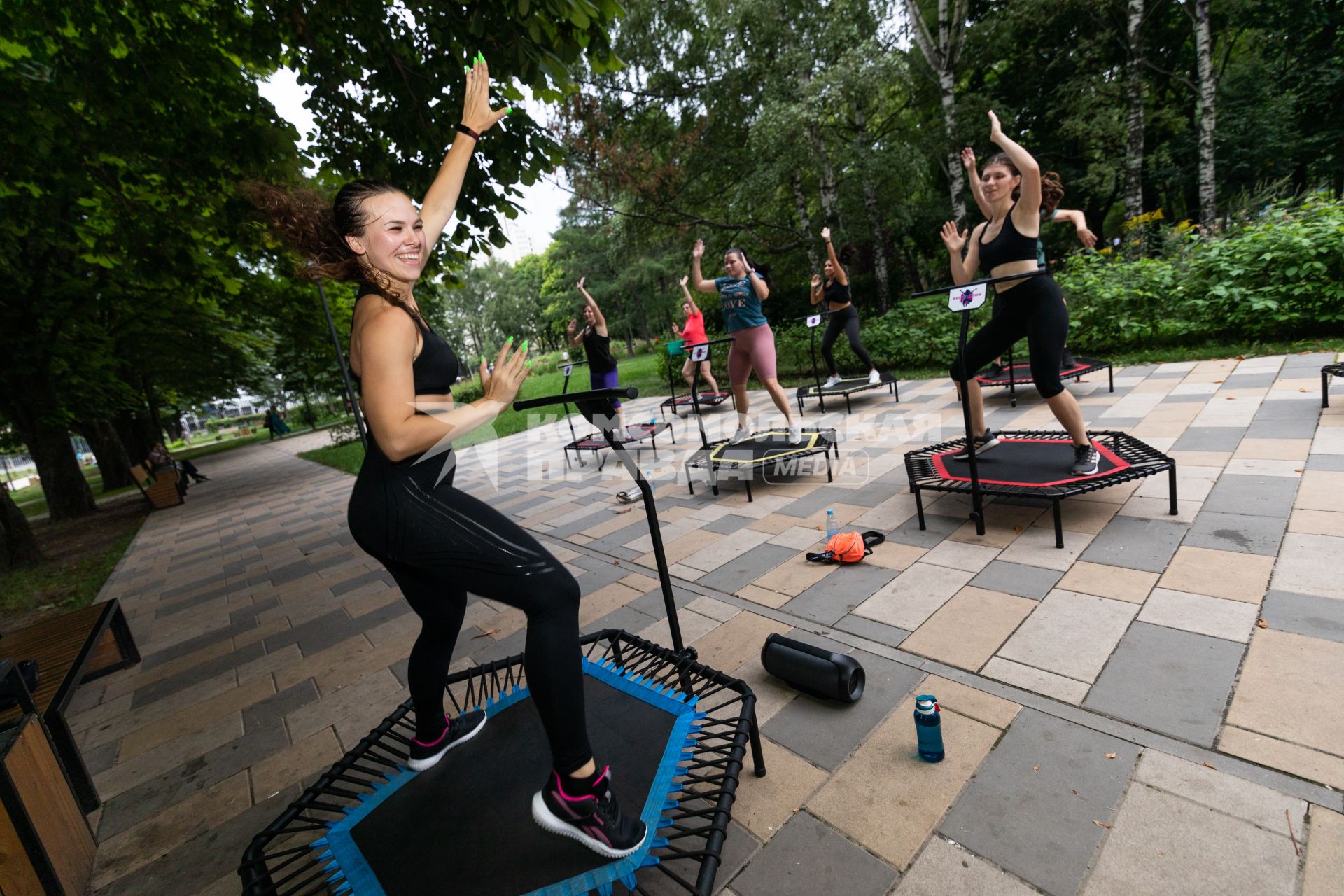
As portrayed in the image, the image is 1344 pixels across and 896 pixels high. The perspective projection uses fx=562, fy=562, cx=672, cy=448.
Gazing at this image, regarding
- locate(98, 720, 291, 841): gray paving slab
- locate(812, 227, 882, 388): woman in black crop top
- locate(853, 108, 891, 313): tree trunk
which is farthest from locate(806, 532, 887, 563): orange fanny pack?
locate(853, 108, 891, 313): tree trunk

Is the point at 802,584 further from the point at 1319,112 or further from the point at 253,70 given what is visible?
the point at 1319,112

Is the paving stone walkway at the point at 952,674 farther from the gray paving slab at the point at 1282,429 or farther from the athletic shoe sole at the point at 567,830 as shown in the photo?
the athletic shoe sole at the point at 567,830

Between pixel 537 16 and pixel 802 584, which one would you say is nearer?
pixel 802 584

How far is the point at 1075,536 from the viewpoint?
9.98ft

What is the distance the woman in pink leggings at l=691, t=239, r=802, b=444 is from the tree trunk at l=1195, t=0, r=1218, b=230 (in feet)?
31.5

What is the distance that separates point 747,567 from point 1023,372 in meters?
4.76

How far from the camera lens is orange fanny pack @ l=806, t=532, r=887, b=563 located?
3166 millimetres

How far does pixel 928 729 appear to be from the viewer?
169cm

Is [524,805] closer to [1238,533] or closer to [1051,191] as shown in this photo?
[1238,533]

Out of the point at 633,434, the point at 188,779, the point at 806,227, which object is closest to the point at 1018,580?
the point at 188,779

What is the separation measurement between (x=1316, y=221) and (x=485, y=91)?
859cm

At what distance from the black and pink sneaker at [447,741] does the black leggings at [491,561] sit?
66cm

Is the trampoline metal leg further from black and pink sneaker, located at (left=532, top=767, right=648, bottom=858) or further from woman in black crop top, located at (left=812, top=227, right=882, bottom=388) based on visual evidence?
woman in black crop top, located at (left=812, top=227, right=882, bottom=388)

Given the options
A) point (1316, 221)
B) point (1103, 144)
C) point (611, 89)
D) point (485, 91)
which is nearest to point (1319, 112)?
point (1103, 144)
